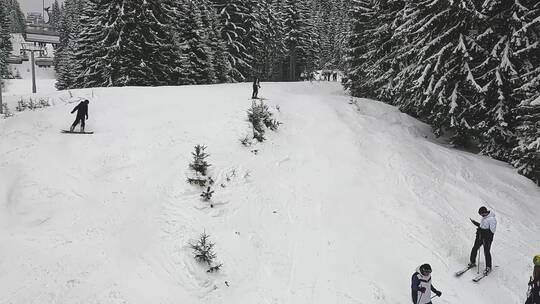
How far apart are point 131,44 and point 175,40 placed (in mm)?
5325

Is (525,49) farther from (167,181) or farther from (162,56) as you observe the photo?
(162,56)

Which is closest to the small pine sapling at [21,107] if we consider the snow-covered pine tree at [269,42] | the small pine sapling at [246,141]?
the small pine sapling at [246,141]

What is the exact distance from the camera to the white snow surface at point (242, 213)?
9.20 m

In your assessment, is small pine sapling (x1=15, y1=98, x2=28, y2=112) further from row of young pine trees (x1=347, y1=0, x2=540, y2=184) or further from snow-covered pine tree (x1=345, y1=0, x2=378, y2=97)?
snow-covered pine tree (x1=345, y1=0, x2=378, y2=97)

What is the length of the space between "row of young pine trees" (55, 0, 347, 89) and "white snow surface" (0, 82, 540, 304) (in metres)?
11.9

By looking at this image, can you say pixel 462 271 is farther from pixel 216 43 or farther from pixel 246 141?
pixel 216 43

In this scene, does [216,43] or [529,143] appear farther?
[216,43]

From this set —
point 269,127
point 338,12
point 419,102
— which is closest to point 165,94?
point 269,127

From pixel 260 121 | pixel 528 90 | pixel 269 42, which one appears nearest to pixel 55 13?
pixel 269 42

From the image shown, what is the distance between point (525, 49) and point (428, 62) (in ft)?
12.3

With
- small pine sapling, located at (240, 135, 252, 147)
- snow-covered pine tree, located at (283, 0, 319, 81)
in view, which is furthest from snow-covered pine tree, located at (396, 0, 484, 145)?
snow-covered pine tree, located at (283, 0, 319, 81)

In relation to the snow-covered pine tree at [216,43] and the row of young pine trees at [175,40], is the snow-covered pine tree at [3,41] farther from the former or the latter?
the snow-covered pine tree at [216,43]

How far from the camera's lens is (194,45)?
112 ft

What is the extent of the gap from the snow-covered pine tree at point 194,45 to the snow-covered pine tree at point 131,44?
84.4 inches
